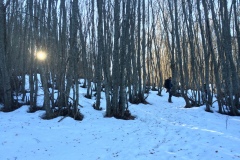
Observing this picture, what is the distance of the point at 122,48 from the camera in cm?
1067


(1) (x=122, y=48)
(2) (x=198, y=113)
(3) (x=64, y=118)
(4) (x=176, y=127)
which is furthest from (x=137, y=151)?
(2) (x=198, y=113)

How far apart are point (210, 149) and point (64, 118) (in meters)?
5.50

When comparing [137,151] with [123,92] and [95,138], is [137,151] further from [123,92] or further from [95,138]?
[123,92]

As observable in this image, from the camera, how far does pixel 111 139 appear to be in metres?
6.88

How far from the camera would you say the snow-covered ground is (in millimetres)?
5414

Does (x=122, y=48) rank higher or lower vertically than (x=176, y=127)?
higher

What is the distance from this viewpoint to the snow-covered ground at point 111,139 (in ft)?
17.8

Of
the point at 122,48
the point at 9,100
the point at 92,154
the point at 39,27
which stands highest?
the point at 39,27

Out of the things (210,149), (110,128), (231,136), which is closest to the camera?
(210,149)

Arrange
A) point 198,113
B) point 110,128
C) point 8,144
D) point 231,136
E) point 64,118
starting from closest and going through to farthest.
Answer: point 8,144 < point 231,136 < point 110,128 < point 64,118 < point 198,113

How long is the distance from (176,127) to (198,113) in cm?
341

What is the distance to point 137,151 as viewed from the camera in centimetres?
576

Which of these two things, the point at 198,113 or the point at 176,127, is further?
the point at 198,113

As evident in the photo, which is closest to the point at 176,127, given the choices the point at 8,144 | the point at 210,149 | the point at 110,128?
the point at 110,128
